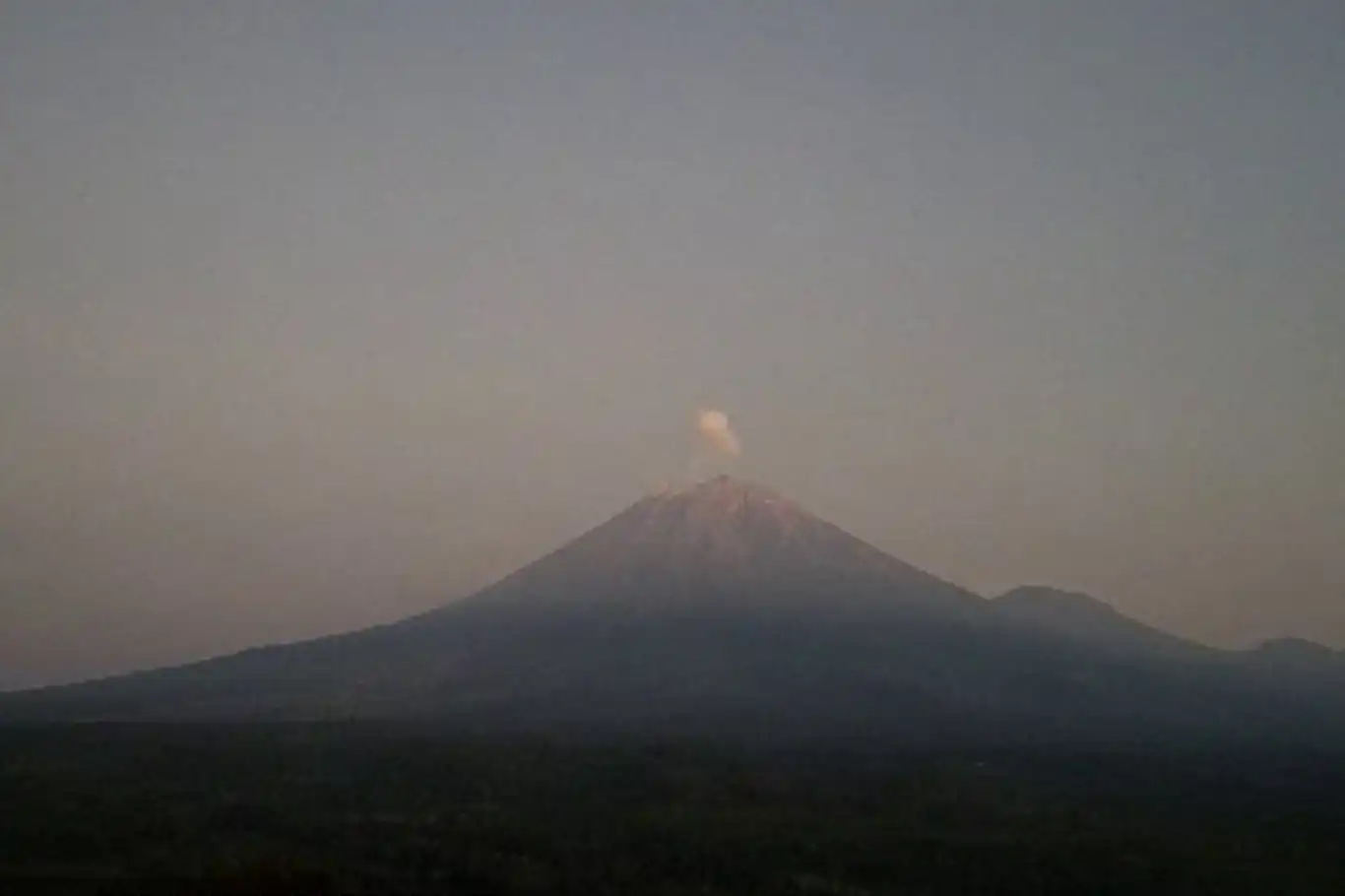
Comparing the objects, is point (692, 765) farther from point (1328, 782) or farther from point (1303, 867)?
point (1328, 782)

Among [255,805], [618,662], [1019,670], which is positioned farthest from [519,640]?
[255,805]

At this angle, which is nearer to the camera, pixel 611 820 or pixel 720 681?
pixel 611 820

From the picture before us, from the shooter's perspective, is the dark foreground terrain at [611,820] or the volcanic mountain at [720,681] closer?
the dark foreground terrain at [611,820]

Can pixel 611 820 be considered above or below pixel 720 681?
below

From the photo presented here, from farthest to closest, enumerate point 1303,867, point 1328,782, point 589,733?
point 589,733, point 1328,782, point 1303,867

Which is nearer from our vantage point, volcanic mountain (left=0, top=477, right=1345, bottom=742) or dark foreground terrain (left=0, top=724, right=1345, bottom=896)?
dark foreground terrain (left=0, top=724, right=1345, bottom=896)
